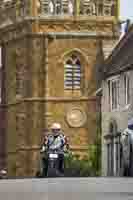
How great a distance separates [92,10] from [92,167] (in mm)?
16084

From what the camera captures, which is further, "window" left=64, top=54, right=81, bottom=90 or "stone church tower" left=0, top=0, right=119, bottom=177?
"window" left=64, top=54, right=81, bottom=90

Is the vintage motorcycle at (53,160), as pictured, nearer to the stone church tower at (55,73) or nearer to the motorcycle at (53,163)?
the motorcycle at (53,163)

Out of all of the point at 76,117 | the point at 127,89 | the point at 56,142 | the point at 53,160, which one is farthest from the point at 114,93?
the point at 56,142

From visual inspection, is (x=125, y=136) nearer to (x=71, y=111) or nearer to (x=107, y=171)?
(x=107, y=171)

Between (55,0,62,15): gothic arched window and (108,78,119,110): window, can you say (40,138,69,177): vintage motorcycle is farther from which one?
(55,0,62,15): gothic arched window

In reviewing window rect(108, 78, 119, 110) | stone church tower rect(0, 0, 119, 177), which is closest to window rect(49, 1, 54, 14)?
stone church tower rect(0, 0, 119, 177)

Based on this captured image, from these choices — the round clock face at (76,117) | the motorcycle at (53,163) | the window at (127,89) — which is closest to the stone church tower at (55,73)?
the round clock face at (76,117)

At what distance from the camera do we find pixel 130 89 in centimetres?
5147

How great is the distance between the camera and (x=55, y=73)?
66.9 metres

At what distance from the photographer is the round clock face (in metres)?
67.1

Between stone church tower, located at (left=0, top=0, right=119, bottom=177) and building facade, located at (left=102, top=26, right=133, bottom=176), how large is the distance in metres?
10.3

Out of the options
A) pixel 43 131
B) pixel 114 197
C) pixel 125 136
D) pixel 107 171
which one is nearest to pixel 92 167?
pixel 107 171

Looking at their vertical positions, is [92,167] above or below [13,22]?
below

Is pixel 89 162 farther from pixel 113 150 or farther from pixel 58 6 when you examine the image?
pixel 58 6
